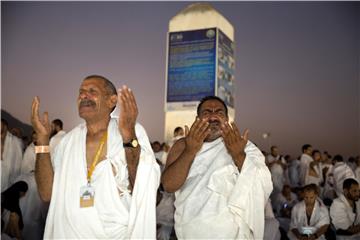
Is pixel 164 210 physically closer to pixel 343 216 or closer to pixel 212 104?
pixel 343 216

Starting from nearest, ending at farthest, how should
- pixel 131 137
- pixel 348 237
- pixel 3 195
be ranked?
pixel 131 137, pixel 3 195, pixel 348 237

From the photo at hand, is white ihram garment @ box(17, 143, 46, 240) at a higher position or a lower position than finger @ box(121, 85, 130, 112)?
lower

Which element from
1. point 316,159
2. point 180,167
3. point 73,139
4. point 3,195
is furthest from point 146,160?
point 316,159

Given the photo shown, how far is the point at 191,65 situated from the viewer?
13.5 metres

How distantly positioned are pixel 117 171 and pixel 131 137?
0.28 meters

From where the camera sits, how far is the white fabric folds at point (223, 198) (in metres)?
3.14

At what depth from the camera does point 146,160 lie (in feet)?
8.92

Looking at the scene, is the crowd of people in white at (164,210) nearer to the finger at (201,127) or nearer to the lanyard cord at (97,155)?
the lanyard cord at (97,155)

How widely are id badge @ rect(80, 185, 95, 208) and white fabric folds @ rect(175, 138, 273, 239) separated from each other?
827 millimetres

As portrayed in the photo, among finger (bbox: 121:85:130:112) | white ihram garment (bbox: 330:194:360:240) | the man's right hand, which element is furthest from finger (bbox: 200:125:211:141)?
white ihram garment (bbox: 330:194:360:240)

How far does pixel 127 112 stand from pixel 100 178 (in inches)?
19.9

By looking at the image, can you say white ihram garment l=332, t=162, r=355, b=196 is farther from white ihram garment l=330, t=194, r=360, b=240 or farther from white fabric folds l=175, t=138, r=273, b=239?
white fabric folds l=175, t=138, r=273, b=239

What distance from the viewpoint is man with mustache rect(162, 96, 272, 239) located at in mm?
3104

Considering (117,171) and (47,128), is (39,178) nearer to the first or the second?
(47,128)
